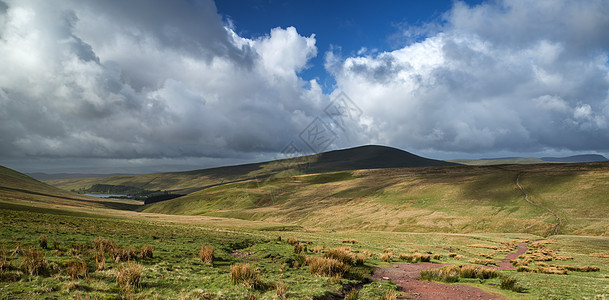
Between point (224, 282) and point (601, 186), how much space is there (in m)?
117

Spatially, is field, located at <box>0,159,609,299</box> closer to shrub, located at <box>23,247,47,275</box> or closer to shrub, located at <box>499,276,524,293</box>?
shrub, located at <box>23,247,47,275</box>

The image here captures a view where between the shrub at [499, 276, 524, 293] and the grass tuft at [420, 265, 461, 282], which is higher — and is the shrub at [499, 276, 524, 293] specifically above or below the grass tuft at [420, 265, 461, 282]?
Result: above

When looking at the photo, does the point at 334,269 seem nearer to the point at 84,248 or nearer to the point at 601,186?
the point at 84,248

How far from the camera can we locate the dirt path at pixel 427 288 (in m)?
13.7

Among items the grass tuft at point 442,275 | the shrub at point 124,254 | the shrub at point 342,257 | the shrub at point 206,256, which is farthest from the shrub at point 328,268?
the shrub at point 124,254

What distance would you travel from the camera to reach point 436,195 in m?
106

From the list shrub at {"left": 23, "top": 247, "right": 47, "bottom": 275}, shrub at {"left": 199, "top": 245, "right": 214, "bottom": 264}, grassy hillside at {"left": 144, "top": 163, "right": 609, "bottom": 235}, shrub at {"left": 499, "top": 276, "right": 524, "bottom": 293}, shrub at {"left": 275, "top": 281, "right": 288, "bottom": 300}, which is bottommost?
grassy hillside at {"left": 144, "top": 163, "right": 609, "bottom": 235}

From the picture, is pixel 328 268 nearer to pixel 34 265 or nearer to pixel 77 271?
pixel 77 271

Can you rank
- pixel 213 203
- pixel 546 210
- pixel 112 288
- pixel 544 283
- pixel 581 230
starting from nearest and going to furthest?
pixel 112 288 → pixel 544 283 → pixel 581 230 → pixel 546 210 → pixel 213 203

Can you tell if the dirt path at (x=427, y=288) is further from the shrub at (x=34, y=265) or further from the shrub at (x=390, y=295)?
the shrub at (x=34, y=265)

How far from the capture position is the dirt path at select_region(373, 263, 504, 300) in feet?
45.0

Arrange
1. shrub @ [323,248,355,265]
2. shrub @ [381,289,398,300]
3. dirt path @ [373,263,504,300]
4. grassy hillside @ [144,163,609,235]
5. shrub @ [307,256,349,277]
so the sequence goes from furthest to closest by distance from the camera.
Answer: grassy hillside @ [144,163,609,235] < shrub @ [323,248,355,265] < shrub @ [307,256,349,277] < dirt path @ [373,263,504,300] < shrub @ [381,289,398,300]

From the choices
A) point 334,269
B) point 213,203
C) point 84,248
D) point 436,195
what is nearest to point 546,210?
point 436,195

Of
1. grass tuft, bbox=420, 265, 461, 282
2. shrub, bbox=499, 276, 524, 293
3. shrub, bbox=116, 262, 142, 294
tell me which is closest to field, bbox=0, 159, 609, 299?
shrub, bbox=116, 262, 142, 294
